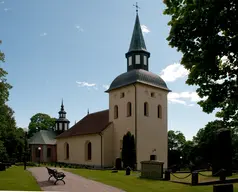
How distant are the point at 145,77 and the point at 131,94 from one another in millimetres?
2220

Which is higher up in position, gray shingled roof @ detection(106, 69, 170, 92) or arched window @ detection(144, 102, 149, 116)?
gray shingled roof @ detection(106, 69, 170, 92)

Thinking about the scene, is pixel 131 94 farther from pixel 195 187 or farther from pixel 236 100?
pixel 236 100

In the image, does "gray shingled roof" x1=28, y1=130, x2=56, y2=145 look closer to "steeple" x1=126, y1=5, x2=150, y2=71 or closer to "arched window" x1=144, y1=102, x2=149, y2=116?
"steeple" x1=126, y1=5, x2=150, y2=71

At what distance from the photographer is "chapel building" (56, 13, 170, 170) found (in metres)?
28.9

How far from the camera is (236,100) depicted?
9.52 m

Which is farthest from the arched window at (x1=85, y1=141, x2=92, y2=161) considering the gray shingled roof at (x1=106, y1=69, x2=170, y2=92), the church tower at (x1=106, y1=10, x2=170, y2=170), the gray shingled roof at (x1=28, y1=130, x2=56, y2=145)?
the gray shingled roof at (x1=28, y1=130, x2=56, y2=145)

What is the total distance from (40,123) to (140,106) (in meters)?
39.8

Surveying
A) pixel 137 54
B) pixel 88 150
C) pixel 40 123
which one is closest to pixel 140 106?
pixel 137 54

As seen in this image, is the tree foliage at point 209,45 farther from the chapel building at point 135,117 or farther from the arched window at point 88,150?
the arched window at point 88,150

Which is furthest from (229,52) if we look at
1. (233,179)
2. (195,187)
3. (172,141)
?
(172,141)

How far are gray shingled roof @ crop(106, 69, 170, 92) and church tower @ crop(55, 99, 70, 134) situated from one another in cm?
2485

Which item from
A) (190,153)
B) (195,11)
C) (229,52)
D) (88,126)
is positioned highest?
(195,11)

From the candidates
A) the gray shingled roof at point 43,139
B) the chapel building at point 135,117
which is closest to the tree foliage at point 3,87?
the chapel building at point 135,117

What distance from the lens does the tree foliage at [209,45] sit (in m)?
8.41
